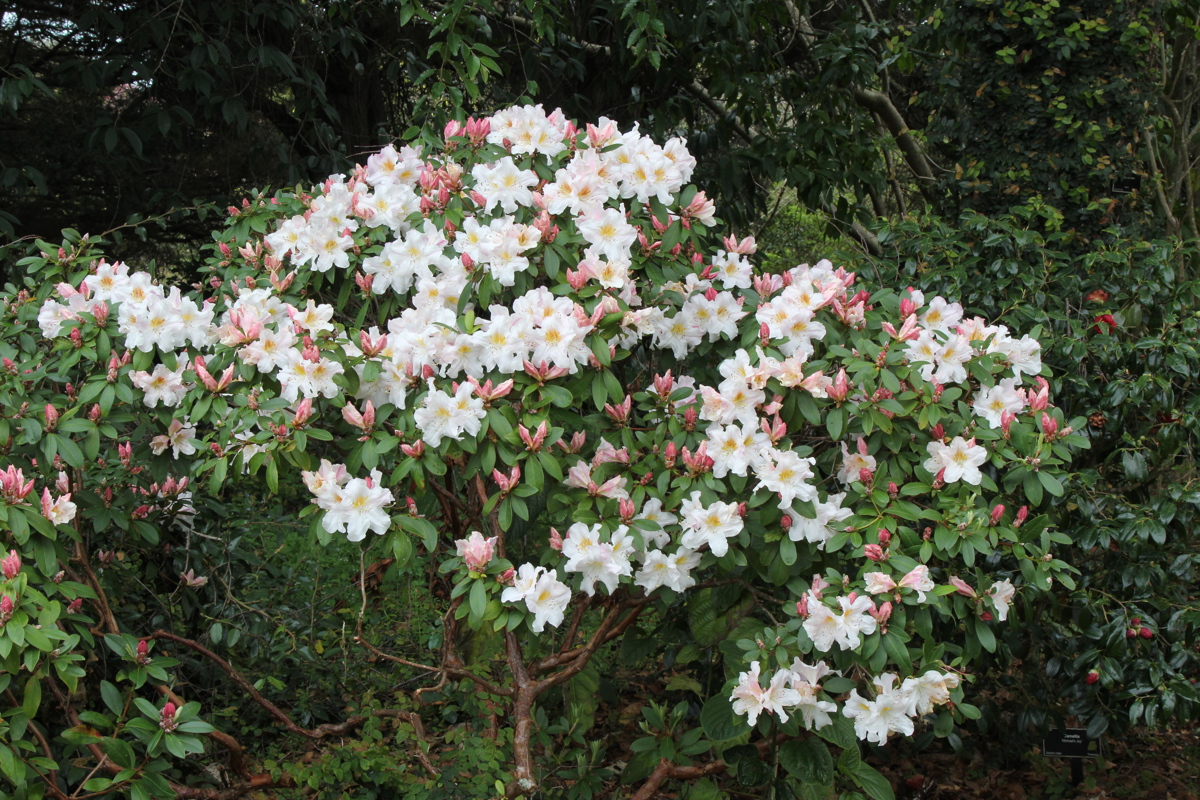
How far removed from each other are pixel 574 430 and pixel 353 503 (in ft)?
1.56

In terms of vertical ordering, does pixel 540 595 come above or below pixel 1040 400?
below

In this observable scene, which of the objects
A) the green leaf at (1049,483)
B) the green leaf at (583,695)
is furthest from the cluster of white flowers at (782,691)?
the green leaf at (583,695)

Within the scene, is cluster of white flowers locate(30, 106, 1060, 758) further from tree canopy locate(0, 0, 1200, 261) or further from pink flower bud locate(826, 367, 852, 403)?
tree canopy locate(0, 0, 1200, 261)

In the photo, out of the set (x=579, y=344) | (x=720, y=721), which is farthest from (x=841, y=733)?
(x=579, y=344)

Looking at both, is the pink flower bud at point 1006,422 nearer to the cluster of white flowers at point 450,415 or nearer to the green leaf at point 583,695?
the cluster of white flowers at point 450,415

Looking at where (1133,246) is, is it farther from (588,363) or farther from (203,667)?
(203,667)

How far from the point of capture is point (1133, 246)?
3100 millimetres

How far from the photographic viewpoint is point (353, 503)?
1.82 metres

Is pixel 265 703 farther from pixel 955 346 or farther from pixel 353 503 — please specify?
pixel 955 346

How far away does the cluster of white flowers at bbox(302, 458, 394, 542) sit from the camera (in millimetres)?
1817

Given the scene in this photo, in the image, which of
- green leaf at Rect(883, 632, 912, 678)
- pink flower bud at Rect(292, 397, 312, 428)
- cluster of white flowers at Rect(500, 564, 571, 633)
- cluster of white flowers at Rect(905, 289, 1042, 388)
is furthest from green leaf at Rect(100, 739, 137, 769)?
cluster of white flowers at Rect(905, 289, 1042, 388)

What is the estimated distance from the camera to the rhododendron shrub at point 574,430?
5.93ft

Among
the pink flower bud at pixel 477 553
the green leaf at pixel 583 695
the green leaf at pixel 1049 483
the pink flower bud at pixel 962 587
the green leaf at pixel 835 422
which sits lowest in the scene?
the green leaf at pixel 583 695

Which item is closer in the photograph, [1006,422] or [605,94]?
[1006,422]
